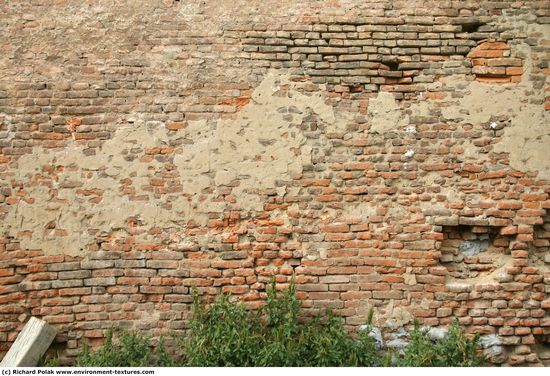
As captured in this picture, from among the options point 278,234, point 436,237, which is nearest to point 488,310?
point 436,237

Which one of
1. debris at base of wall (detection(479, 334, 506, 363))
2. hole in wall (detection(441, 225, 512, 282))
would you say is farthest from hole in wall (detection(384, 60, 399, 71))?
debris at base of wall (detection(479, 334, 506, 363))

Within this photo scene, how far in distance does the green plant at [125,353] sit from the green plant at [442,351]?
180cm

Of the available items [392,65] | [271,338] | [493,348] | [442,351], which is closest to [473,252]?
[493,348]

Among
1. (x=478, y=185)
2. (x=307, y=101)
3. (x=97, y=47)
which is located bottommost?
(x=478, y=185)

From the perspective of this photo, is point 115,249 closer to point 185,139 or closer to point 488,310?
point 185,139

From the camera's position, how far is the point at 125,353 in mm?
3822

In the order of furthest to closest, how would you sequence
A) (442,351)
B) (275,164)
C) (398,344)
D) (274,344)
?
1. (275,164)
2. (398,344)
3. (442,351)
4. (274,344)

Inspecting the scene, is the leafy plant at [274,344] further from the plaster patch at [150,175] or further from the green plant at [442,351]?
the plaster patch at [150,175]

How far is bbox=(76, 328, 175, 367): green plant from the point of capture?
3.77 meters

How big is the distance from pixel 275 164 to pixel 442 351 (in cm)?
191

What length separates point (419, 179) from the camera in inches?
163

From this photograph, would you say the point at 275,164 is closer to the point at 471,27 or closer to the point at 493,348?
the point at 471,27

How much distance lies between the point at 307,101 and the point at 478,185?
154 centimetres

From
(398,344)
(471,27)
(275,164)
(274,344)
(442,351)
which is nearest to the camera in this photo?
(274,344)
